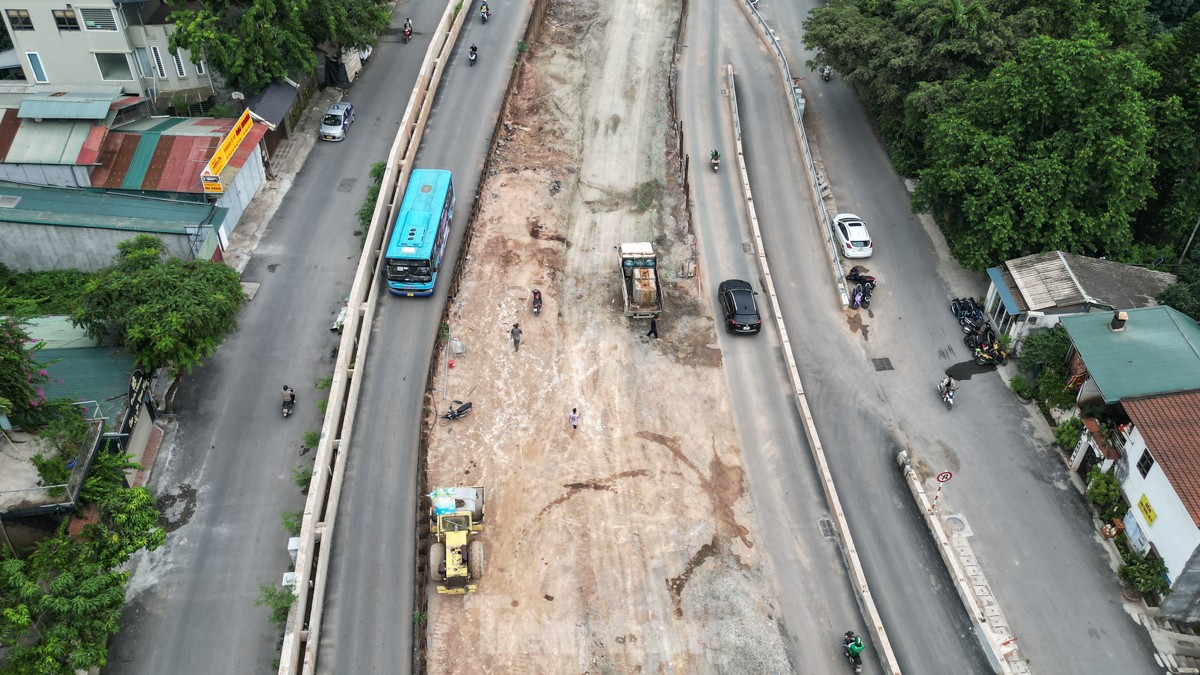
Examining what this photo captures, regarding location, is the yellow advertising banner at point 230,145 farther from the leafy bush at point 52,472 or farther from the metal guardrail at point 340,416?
the leafy bush at point 52,472

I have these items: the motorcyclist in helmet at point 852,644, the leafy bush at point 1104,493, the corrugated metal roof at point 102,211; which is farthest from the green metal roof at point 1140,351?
the corrugated metal roof at point 102,211

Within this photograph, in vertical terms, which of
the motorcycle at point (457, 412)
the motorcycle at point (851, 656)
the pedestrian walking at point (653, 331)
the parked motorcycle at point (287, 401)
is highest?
the pedestrian walking at point (653, 331)

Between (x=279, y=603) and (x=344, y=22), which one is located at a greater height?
(x=344, y=22)

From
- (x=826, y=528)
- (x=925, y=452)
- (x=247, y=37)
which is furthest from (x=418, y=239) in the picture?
(x=925, y=452)

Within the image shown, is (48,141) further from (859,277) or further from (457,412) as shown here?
(859,277)

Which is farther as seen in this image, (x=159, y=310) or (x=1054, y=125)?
(x=1054, y=125)
